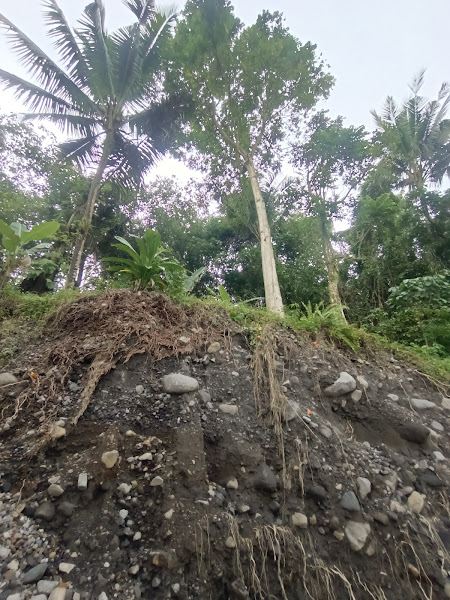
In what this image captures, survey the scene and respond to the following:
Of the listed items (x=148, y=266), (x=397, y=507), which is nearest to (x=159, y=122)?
(x=148, y=266)

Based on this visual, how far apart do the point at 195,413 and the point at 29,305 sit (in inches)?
83.1

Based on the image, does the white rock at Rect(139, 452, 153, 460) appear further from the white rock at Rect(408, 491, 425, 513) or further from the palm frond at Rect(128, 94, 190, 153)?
the palm frond at Rect(128, 94, 190, 153)

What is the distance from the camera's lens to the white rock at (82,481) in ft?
4.62

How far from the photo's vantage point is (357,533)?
145 cm

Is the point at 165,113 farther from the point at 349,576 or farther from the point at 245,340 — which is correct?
the point at 349,576

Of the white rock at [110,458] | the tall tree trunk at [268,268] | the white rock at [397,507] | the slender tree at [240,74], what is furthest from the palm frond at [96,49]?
the white rock at [397,507]

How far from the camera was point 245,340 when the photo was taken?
8.32 feet

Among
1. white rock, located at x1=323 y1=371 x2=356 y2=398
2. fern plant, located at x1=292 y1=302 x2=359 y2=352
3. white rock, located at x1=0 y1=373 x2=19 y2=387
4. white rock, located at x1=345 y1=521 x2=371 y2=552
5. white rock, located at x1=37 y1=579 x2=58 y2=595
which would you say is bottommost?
white rock, located at x1=345 y1=521 x2=371 y2=552

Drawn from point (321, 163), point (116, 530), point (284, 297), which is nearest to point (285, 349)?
point (116, 530)

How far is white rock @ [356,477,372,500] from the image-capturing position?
159 cm

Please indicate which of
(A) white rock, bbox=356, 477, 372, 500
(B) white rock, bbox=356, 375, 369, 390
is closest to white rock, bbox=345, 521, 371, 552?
(A) white rock, bbox=356, 477, 372, 500

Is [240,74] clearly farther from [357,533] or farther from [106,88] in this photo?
[357,533]

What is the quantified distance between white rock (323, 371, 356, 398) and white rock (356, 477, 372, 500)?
1.99 feet

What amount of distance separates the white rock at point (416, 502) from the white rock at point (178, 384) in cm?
149
